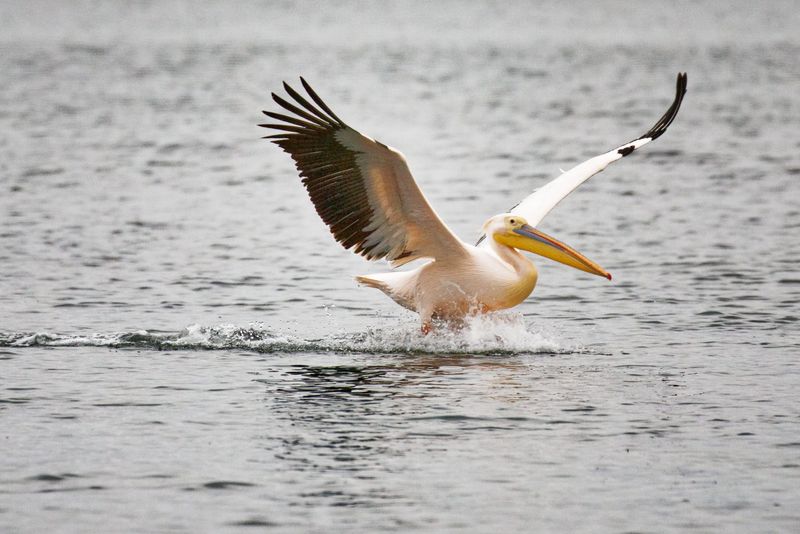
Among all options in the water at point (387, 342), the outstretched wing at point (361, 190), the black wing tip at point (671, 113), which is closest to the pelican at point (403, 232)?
the outstretched wing at point (361, 190)

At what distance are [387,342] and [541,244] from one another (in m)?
1.28

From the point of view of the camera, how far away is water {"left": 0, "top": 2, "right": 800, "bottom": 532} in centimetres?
705

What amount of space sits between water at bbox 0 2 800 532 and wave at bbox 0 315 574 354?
0.03 m

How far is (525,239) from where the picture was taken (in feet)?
34.0

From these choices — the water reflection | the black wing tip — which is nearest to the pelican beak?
the water reflection

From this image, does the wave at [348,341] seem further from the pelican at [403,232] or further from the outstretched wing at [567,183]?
the outstretched wing at [567,183]

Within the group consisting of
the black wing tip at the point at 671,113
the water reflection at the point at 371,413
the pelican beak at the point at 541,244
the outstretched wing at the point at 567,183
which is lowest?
the water reflection at the point at 371,413

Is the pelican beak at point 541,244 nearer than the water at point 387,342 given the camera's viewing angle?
No

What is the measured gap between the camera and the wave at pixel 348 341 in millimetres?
10164

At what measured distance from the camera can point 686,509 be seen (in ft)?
22.4

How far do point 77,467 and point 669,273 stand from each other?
7.16 metres

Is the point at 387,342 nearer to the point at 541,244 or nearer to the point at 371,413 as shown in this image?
the point at 541,244

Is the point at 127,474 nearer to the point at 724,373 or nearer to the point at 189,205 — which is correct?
the point at 724,373

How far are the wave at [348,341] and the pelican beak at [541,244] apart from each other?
19.9 inches
